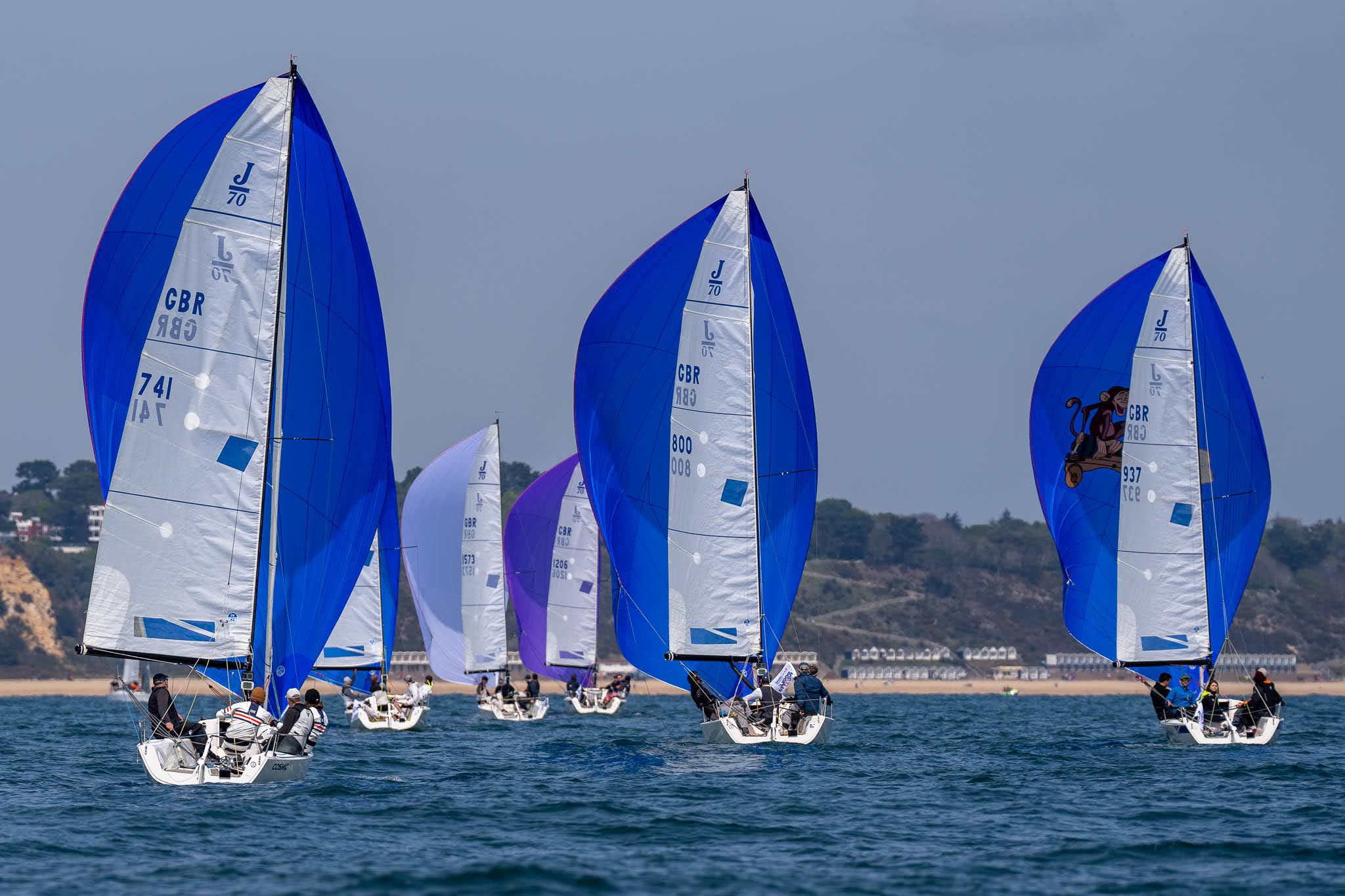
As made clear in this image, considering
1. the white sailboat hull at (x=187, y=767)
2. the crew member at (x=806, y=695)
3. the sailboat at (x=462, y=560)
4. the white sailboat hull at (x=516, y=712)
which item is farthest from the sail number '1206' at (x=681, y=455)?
the sailboat at (x=462, y=560)

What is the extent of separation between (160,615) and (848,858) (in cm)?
903

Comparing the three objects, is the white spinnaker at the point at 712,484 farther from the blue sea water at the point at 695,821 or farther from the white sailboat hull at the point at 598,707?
the white sailboat hull at the point at 598,707

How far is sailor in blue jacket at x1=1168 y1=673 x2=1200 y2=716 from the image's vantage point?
3245 centimetres

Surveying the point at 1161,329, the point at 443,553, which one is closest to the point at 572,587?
the point at 443,553

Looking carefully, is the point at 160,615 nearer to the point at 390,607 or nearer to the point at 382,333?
the point at 382,333

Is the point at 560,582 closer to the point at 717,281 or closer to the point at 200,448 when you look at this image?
the point at 717,281

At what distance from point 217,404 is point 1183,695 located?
66.3 ft

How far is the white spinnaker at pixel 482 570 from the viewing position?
49938 mm

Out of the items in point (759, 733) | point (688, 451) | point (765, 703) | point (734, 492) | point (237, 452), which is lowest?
point (759, 733)

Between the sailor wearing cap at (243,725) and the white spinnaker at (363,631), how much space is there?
68.8ft

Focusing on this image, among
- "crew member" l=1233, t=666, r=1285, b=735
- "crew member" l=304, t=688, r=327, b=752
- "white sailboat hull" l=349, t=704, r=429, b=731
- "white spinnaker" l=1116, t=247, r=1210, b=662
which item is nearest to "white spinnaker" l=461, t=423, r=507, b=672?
"white sailboat hull" l=349, t=704, r=429, b=731

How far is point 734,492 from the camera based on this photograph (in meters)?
30.9

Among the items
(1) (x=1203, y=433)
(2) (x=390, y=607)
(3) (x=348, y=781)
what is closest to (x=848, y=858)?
(3) (x=348, y=781)

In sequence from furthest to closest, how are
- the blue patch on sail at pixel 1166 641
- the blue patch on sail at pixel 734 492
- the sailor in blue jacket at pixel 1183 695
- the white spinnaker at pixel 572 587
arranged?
the white spinnaker at pixel 572 587, the blue patch on sail at pixel 1166 641, the sailor in blue jacket at pixel 1183 695, the blue patch on sail at pixel 734 492
